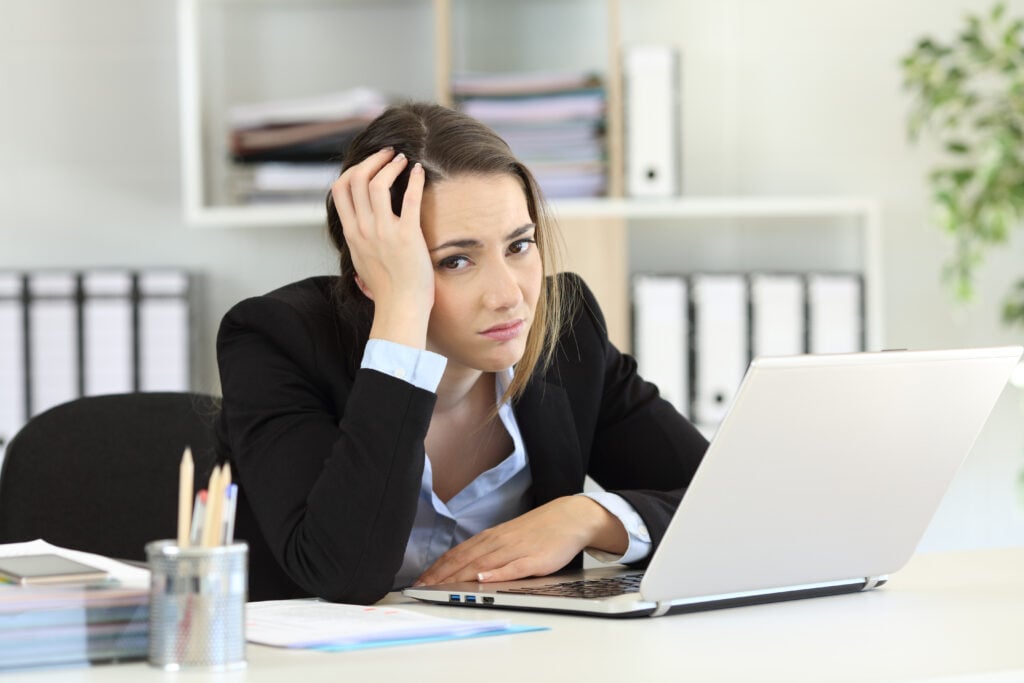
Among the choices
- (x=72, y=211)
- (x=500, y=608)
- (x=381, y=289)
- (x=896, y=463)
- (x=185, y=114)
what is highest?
(x=185, y=114)

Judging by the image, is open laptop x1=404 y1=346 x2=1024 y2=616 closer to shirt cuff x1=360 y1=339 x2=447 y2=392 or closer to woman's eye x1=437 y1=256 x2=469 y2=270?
shirt cuff x1=360 y1=339 x2=447 y2=392

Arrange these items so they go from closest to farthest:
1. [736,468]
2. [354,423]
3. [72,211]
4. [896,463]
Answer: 1. [736,468]
2. [896,463]
3. [354,423]
4. [72,211]

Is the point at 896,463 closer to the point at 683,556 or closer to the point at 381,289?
the point at 683,556

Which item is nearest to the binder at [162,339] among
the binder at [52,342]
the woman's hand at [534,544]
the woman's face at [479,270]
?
the binder at [52,342]

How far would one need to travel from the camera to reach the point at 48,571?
951 mm

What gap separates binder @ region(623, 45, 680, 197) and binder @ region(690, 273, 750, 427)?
22cm

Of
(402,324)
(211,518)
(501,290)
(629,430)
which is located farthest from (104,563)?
(629,430)

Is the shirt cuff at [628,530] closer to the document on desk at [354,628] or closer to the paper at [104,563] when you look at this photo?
the document on desk at [354,628]

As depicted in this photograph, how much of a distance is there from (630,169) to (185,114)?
0.90 m

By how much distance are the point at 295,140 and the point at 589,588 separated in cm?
170

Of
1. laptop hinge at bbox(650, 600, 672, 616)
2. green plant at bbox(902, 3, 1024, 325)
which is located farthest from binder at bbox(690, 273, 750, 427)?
laptop hinge at bbox(650, 600, 672, 616)

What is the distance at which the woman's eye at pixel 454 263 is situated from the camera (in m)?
1.41

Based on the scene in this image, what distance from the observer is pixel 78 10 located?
292cm

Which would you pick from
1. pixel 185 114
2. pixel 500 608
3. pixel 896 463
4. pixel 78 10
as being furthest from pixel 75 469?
pixel 78 10
